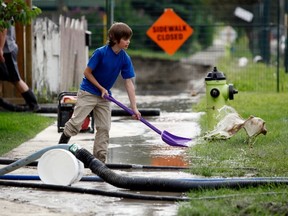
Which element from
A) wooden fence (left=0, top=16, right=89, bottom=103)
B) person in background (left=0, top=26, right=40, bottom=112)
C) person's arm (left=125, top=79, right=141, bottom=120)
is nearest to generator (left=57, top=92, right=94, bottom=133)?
person in background (left=0, top=26, right=40, bottom=112)

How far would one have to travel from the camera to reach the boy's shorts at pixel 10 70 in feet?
51.8

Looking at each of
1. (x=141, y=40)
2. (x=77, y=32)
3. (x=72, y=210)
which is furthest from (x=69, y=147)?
(x=141, y=40)

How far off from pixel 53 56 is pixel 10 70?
345 centimetres

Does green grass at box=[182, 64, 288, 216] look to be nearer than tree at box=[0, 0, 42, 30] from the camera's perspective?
Yes

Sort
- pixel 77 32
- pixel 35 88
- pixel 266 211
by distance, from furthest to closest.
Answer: pixel 77 32 < pixel 35 88 < pixel 266 211

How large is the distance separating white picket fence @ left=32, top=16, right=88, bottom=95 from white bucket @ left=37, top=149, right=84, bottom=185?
9320 millimetres

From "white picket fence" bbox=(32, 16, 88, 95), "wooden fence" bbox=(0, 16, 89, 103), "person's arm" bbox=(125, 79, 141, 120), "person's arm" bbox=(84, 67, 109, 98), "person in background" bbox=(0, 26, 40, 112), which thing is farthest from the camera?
"white picket fence" bbox=(32, 16, 88, 95)

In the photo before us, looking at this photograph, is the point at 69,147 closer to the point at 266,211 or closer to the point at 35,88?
the point at 266,211

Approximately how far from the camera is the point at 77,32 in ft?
68.9

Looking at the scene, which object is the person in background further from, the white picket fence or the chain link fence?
the chain link fence

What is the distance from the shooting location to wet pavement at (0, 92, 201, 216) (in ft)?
26.1

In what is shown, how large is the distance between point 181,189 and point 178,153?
302 centimetres

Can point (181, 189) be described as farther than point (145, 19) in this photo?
No

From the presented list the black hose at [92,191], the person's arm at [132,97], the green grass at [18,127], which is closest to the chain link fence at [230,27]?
the green grass at [18,127]
